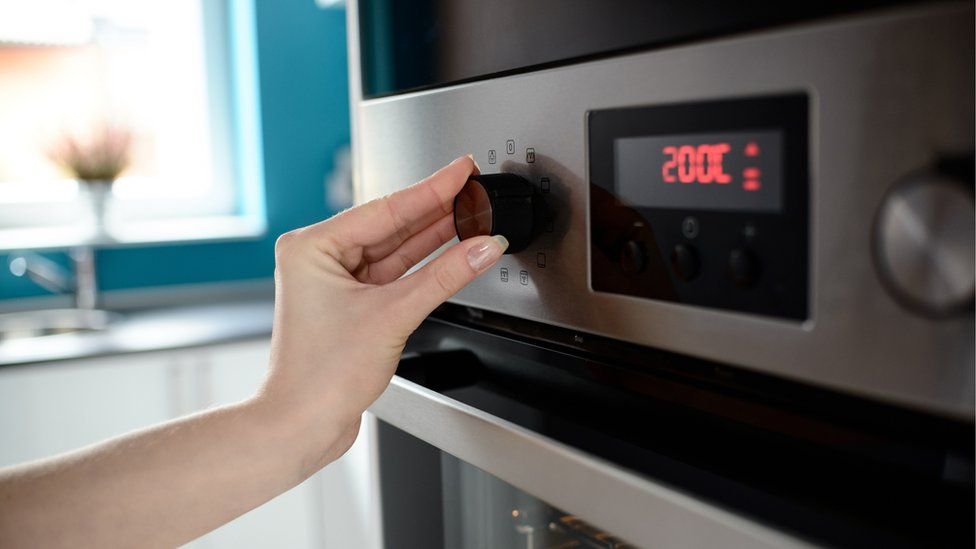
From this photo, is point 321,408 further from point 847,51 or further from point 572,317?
point 847,51

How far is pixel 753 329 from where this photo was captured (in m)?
0.36

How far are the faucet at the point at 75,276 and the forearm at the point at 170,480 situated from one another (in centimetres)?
198

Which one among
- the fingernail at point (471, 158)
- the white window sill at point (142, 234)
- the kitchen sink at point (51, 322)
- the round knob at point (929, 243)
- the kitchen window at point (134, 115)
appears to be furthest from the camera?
the kitchen window at point (134, 115)

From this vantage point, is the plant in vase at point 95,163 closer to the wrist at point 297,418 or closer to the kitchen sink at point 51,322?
the kitchen sink at point 51,322

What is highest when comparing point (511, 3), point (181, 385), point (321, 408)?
point (511, 3)

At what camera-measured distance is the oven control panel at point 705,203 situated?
0.33m

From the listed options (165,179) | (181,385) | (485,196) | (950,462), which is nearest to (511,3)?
(485,196)

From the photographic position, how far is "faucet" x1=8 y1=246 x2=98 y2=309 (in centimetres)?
235

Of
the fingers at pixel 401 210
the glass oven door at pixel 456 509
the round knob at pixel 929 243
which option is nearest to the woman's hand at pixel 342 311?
the fingers at pixel 401 210

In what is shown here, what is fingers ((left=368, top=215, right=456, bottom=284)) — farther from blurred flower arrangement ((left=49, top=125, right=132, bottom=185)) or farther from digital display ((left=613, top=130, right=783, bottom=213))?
blurred flower arrangement ((left=49, top=125, right=132, bottom=185))

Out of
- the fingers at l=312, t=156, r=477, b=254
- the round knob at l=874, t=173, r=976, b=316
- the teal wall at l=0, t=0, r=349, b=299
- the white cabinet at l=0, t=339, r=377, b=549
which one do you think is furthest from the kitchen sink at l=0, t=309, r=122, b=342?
the round knob at l=874, t=173, r=976, b=316

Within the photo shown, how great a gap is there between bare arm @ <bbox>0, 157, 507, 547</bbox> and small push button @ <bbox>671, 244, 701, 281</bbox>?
16 cm

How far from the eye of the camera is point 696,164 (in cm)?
37

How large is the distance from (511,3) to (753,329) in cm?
Answer: 24
